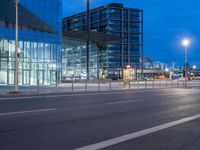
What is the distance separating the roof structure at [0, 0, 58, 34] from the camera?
154 ft

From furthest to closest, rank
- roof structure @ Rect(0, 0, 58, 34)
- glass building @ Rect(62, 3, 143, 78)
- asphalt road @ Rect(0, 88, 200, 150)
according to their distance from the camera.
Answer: glass building @ Rect(62, 3, 143, 78), roof structure @ Rect(0, 0, 58, 34), asphalt road @ Rect(0, 88, 200, 150)

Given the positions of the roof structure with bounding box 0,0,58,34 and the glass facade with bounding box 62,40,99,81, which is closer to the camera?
the roof structure with bounding box 0,0,58,34

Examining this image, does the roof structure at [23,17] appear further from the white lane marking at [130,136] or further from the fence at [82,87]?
the white lane marking at [130,136]

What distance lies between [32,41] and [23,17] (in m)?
3.98

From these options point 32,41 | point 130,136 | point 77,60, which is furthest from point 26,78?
point 77,60

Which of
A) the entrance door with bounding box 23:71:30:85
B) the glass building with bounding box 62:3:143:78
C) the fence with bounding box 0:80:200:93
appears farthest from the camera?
the glass building with bounding box 62:3:143:78

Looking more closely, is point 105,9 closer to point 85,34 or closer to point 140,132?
point 85,34

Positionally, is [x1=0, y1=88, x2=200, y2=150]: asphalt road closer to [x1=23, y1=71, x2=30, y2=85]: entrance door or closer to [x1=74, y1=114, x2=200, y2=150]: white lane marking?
[x1=74, y1=114, x2=200, y2=150]: white lane marking

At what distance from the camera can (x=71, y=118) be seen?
441 inches

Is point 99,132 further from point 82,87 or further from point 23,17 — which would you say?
point 23,17

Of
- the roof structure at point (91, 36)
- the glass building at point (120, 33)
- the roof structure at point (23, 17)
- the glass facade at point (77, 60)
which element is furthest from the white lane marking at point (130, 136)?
the glass building at point (120, 33)

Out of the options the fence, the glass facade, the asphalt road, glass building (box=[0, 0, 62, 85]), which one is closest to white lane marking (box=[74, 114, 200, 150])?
the asphalt road

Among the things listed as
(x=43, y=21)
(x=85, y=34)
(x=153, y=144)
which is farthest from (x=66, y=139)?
(x=85, y=34)

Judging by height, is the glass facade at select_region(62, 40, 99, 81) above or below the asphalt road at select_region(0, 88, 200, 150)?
above
